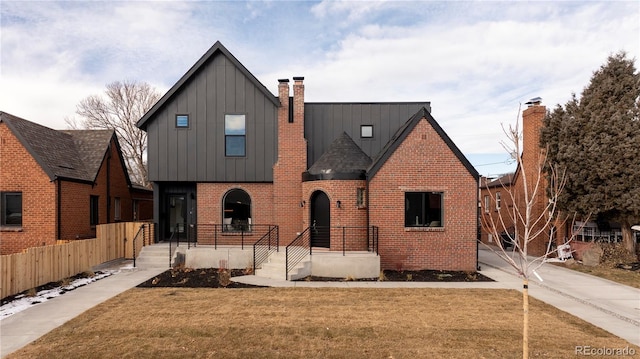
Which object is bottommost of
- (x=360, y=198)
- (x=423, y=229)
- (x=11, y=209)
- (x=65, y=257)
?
(x=65, y=257)

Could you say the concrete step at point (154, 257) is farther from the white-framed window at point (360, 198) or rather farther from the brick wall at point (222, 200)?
the white-framed window at point (360, 198)

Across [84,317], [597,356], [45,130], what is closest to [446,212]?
[597,356]

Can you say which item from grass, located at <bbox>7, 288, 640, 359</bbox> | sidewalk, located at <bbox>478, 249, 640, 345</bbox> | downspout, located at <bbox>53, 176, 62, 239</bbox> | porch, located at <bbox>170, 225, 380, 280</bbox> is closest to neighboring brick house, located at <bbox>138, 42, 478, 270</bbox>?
porch, located at <bbox>170, 225, 380, 280</bbox>

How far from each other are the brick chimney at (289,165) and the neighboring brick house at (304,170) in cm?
4

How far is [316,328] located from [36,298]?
26.7 ft

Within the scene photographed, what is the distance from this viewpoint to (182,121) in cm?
1538

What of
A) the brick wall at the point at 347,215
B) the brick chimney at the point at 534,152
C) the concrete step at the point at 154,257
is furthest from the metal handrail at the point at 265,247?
the brick chimney at the point at 534,152

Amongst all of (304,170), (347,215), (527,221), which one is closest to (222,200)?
(304,170)

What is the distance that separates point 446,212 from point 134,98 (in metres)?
32.2

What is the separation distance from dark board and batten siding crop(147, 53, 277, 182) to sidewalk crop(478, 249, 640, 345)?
10443 mm

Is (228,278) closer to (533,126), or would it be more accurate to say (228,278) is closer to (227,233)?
(227,233)

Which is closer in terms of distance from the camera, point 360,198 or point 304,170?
point 360,198

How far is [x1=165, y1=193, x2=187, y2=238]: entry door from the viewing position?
1639cm

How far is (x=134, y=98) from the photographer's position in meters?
33.7
